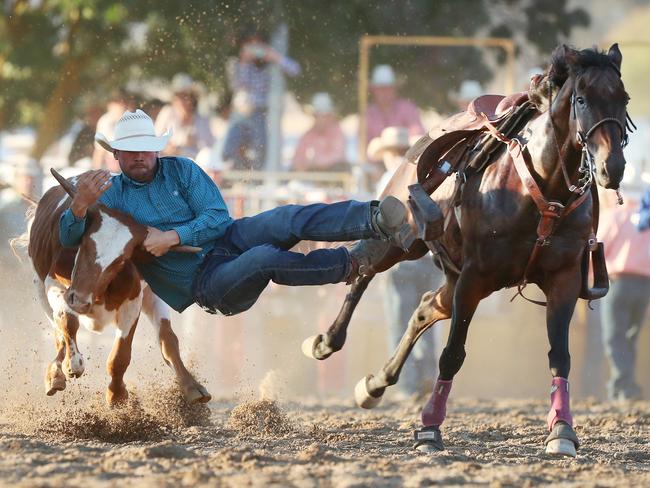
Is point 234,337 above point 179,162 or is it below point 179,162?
below

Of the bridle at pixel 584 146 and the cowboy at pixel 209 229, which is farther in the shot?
the cowboy at pixel 209 229

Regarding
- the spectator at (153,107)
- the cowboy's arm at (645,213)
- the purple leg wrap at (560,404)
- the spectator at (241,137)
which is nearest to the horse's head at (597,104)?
the purple leg wrap at (560,404)

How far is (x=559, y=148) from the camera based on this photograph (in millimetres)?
6117

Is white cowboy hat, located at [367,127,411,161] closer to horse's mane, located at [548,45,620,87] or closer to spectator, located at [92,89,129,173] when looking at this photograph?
spectator, located at [92,89,129,173]

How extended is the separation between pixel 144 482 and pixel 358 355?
24.3ft

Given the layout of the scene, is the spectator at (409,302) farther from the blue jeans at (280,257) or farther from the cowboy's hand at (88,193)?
the cowboy's hand at (88,193)

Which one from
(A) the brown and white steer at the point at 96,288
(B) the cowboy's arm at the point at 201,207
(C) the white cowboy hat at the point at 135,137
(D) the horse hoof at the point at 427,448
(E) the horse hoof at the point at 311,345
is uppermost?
(C) the white cowboy hat at the point at 135,137

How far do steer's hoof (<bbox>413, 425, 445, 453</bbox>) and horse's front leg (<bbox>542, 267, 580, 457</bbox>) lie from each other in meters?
0.51

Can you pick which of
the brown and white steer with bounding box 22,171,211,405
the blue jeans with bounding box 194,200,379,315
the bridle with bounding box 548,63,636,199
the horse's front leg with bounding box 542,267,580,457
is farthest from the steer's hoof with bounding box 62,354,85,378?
the bridle with bounding box 548,63,636,199

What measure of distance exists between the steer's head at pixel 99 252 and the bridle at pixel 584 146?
177cm

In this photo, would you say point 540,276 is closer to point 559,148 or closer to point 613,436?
point 559,148

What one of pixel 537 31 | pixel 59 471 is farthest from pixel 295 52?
pixel 59 471

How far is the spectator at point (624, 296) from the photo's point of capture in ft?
34.6

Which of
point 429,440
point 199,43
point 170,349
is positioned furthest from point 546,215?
point 199,43
